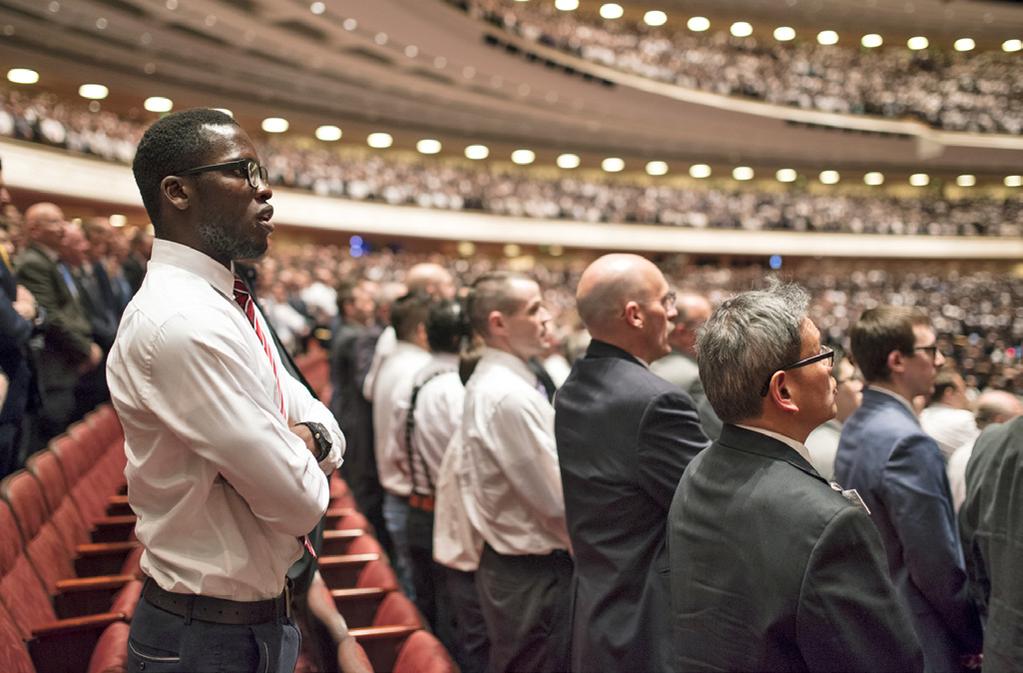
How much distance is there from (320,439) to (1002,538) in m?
1.66

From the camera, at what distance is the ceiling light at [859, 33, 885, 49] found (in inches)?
1120

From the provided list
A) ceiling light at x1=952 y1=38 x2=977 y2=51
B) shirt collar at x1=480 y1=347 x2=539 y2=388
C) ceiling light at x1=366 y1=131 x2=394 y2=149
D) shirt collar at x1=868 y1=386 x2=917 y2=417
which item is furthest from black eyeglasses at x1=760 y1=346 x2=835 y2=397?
ceiling light at x1=952 y1=38 x2=977 y2=51

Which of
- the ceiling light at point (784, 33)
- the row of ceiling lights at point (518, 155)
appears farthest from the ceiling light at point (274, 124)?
the ceiling light at point (784, 33)

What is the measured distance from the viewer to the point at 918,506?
2650 mm

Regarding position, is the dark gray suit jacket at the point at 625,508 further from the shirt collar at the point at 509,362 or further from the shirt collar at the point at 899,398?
the shirt collar at the point at 899,398

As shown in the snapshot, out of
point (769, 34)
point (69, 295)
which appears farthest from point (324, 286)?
point (769, 34)

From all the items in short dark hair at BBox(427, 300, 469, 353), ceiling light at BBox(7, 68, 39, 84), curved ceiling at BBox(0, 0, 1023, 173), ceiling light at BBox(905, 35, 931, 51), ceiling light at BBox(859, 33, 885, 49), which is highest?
ceiling light at BBox(905, 35, 931, 51)

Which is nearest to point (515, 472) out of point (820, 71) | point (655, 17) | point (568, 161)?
point (568, 161)

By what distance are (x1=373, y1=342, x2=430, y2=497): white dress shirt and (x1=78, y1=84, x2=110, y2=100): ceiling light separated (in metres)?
12.4

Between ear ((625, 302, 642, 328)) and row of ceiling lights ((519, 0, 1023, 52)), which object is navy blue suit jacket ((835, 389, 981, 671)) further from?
row of ceiling lights ((519, 0, 1023, 52))

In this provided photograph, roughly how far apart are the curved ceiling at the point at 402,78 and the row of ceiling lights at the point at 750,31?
94 cm

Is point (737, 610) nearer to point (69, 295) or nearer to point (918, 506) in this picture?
point (918, 506)

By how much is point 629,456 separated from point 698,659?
0.74 metres

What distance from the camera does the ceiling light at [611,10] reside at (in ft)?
83.6
